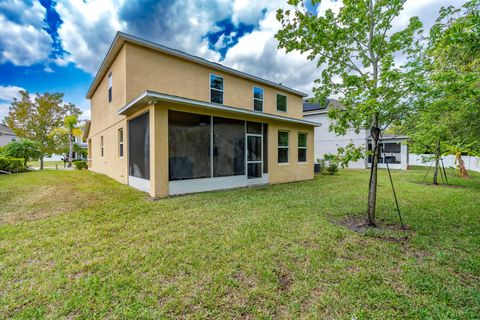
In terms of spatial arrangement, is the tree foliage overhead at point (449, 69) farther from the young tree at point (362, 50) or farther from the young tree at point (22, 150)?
the young tree at point (22, 150)

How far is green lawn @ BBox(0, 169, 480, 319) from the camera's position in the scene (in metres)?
2.10

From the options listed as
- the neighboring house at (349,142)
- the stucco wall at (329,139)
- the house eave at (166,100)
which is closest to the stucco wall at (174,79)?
the house eave at (166,100)

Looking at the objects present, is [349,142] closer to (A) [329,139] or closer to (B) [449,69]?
(A) [329,139]

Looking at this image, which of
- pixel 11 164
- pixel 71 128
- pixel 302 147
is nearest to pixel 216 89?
pixel 302 147

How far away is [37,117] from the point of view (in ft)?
66.8

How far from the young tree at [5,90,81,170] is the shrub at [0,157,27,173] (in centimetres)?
600

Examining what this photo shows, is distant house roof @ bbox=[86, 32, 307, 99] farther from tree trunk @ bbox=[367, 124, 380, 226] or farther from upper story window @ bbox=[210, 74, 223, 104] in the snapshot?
tree trunk @ bbox=[367, 124, 380, 226]

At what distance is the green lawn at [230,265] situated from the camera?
2104 mm

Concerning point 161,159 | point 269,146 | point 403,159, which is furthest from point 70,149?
point 403,159

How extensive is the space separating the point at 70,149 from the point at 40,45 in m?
10.4

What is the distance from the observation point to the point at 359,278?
8.48 ft

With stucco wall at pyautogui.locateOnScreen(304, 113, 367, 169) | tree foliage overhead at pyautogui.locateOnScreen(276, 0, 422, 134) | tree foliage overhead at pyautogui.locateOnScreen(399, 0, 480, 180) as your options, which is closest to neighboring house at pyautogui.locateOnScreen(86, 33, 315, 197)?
tree foliage overhead at pyautogui.locateOnScreen(276, 0, 422, 134)

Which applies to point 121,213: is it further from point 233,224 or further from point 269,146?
point 269,146

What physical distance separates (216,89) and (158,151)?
18.3ft
